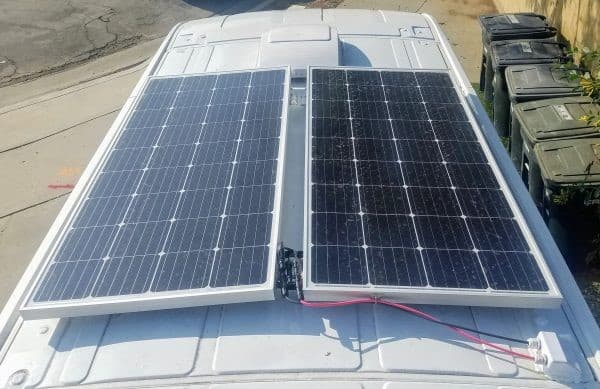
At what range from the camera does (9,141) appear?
11641 mm

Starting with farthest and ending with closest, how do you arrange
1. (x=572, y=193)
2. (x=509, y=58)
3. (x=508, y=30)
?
(x=508, y=30) < (x=509, y=58) < (x=572, y=193)

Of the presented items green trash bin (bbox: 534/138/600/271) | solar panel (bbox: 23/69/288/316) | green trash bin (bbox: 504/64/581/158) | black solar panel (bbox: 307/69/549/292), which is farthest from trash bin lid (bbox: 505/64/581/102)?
solar panel (bbox: 23/69/288/316)

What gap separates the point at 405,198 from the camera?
195 inches

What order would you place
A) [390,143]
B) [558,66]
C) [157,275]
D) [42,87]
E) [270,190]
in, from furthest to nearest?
[42,87], [558,66], [390,143], [270,190], [157,275]

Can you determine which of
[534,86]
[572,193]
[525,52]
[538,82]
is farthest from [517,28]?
[572,193]

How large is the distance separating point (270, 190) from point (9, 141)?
888 centimetres

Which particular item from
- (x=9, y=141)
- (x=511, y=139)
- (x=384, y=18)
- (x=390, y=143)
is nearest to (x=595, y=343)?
(x=390, y=143)

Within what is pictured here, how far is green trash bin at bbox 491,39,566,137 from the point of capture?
9.57m

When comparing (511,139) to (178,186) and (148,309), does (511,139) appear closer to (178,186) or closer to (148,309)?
(178,186)

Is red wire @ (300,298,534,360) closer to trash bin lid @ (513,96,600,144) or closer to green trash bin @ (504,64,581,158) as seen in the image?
trash bin lid @ (513,96,600,144)

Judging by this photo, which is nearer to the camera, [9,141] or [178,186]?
[178,186]

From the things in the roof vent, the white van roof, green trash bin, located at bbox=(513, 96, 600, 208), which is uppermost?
the roof vent

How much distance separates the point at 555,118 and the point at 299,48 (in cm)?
371

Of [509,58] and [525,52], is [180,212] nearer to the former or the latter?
[509,58]
